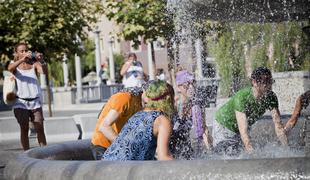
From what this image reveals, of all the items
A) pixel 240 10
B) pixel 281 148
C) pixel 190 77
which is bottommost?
pixel 281 148

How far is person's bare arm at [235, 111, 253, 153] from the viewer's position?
808 centimetres

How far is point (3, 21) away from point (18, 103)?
10336 millimetres

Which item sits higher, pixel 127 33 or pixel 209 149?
pixel 127 33

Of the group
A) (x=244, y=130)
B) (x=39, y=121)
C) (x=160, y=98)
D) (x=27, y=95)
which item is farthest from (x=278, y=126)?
(x=27, y=95)

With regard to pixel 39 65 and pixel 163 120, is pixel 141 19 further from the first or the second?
pixel 163 120

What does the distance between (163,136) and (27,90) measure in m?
5.78

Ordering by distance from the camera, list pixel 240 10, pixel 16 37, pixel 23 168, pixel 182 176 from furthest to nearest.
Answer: pixel 16 37, pixel 240 10, pixel 23 168, pixel 182 176

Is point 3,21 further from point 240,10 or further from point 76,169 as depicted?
point 76,169

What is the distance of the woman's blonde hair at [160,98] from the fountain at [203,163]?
2.39 feet

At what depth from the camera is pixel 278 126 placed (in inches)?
345

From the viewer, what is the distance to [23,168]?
684 centimetres

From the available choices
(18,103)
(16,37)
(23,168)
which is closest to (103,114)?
(23,168)

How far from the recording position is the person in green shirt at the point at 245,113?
816 cm

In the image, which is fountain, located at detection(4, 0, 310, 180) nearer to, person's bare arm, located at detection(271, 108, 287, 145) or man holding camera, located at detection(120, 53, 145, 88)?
person's bare arm, located at detection(271, 108, 287, 145)
